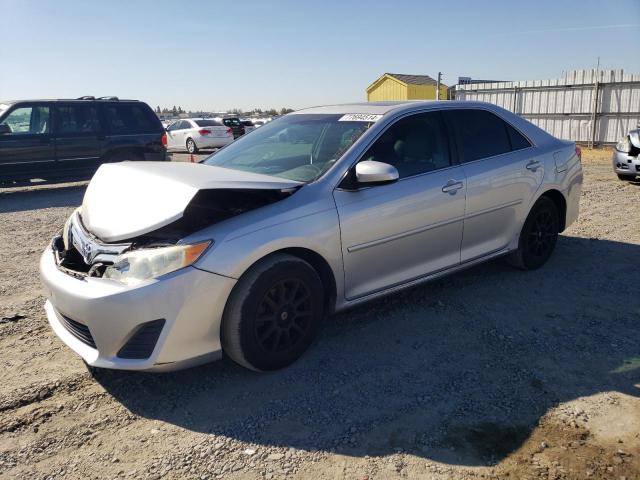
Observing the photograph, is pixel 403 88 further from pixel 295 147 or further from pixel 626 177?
pixel 295 147

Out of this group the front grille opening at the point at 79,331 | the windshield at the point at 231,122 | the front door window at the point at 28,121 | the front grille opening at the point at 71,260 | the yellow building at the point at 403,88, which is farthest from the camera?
the yellow building at the point at 403,88

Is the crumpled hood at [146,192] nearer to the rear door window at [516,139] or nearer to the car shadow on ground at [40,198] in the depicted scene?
the rear door window at [516,139]

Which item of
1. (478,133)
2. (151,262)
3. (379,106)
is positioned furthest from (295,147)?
(151,262)

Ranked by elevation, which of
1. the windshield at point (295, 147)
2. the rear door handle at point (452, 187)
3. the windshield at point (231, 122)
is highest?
the windshield at point (295, 147)

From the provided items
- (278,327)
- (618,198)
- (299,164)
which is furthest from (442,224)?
(618,198)

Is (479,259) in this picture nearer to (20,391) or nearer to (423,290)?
(423,290)

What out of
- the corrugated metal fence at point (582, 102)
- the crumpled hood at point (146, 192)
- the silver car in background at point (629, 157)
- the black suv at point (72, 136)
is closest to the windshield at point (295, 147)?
the crumpled hood at point (146, 192)

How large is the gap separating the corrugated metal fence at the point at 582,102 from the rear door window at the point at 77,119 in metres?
15.7

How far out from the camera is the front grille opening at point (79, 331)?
3047 mm

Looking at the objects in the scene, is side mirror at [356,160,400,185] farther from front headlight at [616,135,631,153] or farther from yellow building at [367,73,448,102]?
yellow building at [367,73,448,102]

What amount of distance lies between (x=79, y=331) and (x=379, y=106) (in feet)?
9.03

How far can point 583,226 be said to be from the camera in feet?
23.0

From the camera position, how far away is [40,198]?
10.7 m

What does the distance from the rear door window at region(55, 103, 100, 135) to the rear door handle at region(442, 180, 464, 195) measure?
30.4 feet
